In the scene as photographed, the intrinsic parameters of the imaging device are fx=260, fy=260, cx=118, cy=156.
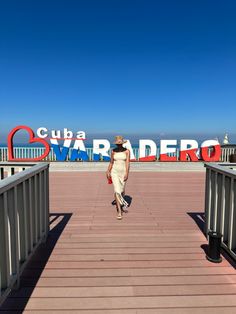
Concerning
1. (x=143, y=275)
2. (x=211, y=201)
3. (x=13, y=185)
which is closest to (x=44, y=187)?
(x=13, y=185)

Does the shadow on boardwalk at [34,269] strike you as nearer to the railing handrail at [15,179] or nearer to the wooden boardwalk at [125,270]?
the wooden boardwalk at [125,270]

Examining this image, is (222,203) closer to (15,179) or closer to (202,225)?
(202,225)

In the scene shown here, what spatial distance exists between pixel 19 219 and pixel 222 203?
7.59ft

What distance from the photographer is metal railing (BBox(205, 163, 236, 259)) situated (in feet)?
9.46

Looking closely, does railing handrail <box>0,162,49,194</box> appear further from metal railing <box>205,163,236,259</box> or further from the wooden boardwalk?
metal railing <box>205,163,236,259</box>

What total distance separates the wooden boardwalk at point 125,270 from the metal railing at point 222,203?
0.29m

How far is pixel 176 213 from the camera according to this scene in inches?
200

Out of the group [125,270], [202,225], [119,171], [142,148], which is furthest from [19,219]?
[142,148]

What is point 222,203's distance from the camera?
10.4ft

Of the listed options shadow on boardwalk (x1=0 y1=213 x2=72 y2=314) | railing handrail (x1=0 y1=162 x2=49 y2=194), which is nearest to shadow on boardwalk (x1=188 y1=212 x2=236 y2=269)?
shadow on boardwalk (x1=0 y1=213 x2=72 y2=314)

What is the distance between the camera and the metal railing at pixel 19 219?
80.4 inches

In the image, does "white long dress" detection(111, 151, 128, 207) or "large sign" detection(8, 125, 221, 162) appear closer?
"white long dress" detection(111, 151, 128, 207)

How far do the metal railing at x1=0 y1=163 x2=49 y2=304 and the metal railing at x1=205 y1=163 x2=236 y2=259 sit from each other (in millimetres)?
2166

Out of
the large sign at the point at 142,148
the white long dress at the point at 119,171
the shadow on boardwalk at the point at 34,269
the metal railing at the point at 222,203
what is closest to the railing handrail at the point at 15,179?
the shadow on boardwalk at the point at 34,269
